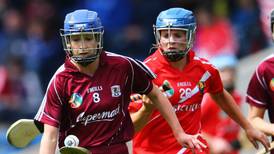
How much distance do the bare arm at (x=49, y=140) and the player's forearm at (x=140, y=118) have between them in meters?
0.89

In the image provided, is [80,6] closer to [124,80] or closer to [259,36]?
[259,36]

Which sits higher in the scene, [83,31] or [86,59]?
[83,31]

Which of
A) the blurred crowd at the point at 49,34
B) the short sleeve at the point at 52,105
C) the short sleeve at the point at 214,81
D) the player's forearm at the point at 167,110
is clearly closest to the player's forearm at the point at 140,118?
the player's forearm at the point at 167,110

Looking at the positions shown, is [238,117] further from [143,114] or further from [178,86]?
[143,114]

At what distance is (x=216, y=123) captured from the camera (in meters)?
10.6

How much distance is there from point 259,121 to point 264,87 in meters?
0.27

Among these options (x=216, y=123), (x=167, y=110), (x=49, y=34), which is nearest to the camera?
(x=167, y=110)

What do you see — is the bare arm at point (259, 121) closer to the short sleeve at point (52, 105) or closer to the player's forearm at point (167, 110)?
the player's forearm at point (167, 110)

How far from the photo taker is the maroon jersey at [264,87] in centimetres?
845

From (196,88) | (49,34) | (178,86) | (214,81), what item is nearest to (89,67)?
(178,86)

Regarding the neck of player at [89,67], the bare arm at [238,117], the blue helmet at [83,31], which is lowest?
the bare arm at [238,117]

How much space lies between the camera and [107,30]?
51.5 ft

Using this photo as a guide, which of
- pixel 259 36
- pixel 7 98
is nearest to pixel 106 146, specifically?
pixel 259 36

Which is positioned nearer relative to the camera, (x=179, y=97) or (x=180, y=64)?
(x=179, y=97)
